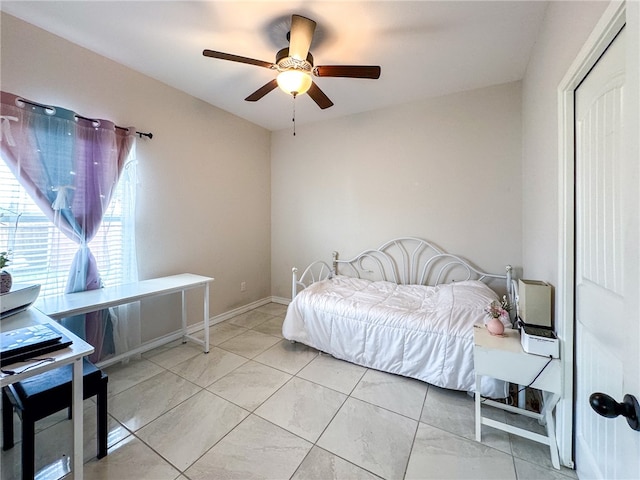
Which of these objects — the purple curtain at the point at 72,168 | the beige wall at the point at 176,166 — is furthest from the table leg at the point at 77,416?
the beige wall at the point at 176,166

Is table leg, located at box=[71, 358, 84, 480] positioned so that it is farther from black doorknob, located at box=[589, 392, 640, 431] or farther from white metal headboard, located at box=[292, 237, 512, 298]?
white metal headboard, located at box=[292, 237, 512, 298]

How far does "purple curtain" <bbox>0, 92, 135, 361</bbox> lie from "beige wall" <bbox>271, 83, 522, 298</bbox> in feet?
6.95

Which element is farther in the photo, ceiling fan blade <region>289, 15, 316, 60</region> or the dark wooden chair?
ceiling fan blade <region>289, 15, 316, 60</region>

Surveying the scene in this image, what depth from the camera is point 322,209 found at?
3619 millimetres

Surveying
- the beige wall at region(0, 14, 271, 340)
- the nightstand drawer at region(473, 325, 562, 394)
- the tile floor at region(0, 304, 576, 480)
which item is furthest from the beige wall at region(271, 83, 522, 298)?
the tile floor at region(0, 304, 576, 480)

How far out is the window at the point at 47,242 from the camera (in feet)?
5.69

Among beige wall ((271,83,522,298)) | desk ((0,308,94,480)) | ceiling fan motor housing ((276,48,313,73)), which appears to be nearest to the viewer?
desk ((0,308,94,480))

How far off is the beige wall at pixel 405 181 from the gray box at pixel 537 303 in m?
1.27

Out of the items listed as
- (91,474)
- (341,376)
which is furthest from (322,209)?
(91,474)

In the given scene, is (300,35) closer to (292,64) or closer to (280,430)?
(292,64)

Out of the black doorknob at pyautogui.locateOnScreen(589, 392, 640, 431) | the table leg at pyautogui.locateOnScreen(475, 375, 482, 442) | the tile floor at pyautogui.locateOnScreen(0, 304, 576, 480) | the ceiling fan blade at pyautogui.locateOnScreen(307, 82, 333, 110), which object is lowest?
the tile floor at pyautogui.locateOnScreen(0, 304, 576, 480)

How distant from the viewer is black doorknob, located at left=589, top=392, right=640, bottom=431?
1.64 ft

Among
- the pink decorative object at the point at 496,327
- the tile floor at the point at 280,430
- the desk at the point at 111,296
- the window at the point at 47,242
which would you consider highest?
the window at the point at 47,242

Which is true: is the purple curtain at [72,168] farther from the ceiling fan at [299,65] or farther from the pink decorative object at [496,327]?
the pink decorative object at [496,327]
